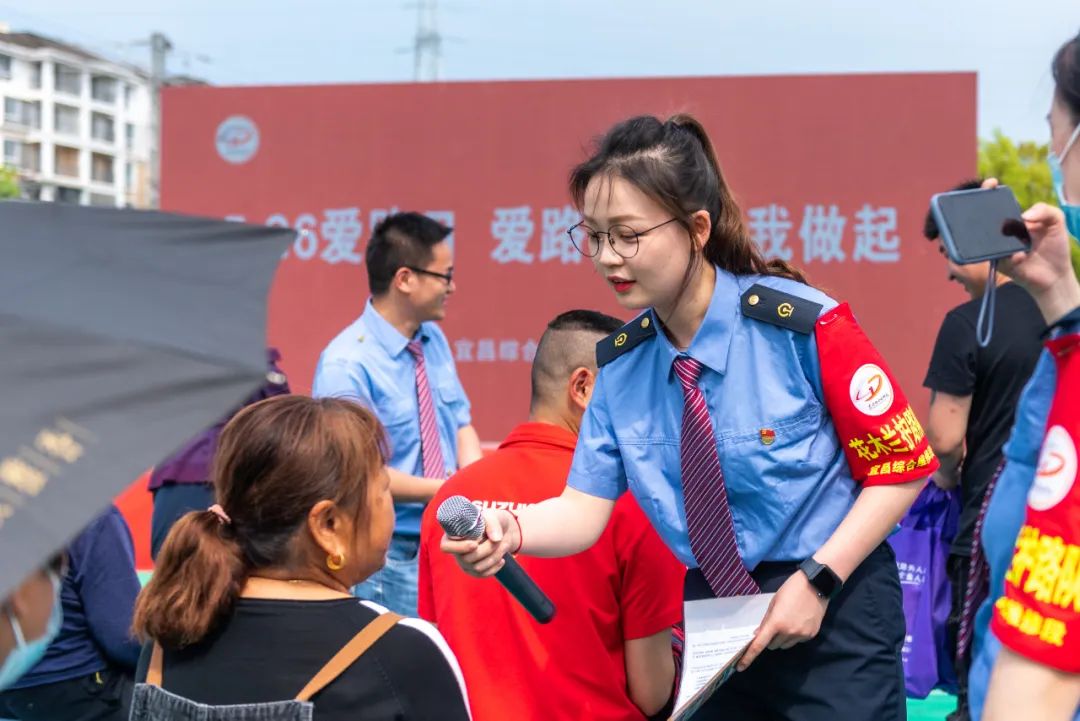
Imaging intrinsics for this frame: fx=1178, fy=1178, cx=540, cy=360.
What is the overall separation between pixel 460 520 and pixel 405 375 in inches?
81.5

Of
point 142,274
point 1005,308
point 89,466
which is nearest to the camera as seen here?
point 89,466

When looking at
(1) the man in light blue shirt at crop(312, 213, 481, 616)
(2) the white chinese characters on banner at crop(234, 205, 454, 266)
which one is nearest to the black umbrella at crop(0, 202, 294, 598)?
(1) the man in light blue shirt at crop(312, 213, 481, 616)

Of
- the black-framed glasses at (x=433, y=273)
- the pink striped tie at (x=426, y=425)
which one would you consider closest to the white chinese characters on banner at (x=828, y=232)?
the black-framed glasses at (x=433, y=273)

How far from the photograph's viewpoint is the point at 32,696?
2.89m

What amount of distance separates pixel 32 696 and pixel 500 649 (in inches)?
52.9

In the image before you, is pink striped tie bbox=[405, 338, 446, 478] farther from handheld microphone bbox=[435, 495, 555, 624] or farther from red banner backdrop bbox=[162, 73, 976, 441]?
red banner backdrop bbox=[162, 73, 976, 441]

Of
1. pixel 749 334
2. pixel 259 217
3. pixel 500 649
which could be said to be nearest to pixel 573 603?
pixel 500 649

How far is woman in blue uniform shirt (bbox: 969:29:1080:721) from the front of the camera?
1181 mm

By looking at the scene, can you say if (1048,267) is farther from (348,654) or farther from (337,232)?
(337,232)

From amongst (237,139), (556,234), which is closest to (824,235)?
(556,234)

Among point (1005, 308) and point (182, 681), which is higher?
point (1005, 308)

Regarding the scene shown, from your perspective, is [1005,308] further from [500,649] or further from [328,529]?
[328,529]

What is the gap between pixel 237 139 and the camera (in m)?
9.47

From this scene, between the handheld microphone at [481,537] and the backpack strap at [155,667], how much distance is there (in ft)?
1.56
